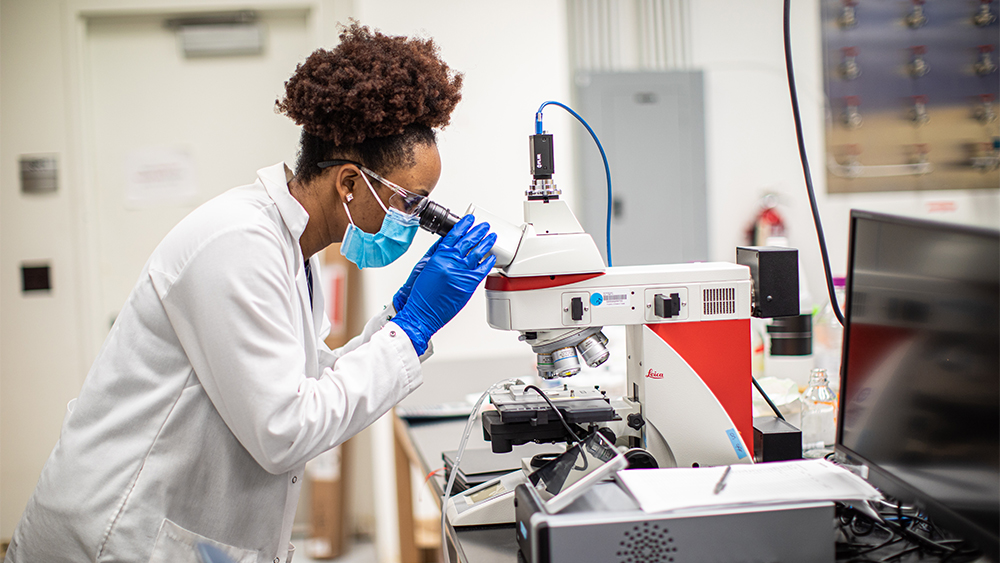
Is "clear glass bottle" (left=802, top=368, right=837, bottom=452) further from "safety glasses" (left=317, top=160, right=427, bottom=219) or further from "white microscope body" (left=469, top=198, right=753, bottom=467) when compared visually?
"safety glasses" (left=317, top=160, right=427, bottom=219)

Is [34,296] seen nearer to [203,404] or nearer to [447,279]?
[203,404]

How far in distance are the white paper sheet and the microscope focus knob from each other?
0.56 ft

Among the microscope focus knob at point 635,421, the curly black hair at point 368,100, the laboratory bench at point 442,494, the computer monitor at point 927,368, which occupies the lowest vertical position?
the laboratory bench at point 442,494

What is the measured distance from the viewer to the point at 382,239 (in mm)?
1247

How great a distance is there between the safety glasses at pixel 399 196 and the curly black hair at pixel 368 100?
0.01 m

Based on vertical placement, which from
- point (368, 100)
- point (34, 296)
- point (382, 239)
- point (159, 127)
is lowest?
point (34, 296)

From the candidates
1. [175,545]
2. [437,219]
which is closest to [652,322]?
[437,219]

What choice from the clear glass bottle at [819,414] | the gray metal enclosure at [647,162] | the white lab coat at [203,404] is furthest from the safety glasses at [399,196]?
the gray metal enclosure at [647,162]

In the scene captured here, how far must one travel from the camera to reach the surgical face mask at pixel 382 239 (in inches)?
48.1

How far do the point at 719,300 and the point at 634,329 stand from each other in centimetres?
14

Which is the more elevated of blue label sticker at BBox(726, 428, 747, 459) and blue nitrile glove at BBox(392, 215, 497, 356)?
blue nitrile glove at BBox(392, 215, 497, 356)

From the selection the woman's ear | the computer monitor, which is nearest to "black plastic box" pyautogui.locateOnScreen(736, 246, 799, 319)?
the computer monitor

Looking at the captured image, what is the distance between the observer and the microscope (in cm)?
110

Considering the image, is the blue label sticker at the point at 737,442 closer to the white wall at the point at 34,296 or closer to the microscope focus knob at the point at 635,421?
the microscope focus knob at the point at 635,421
